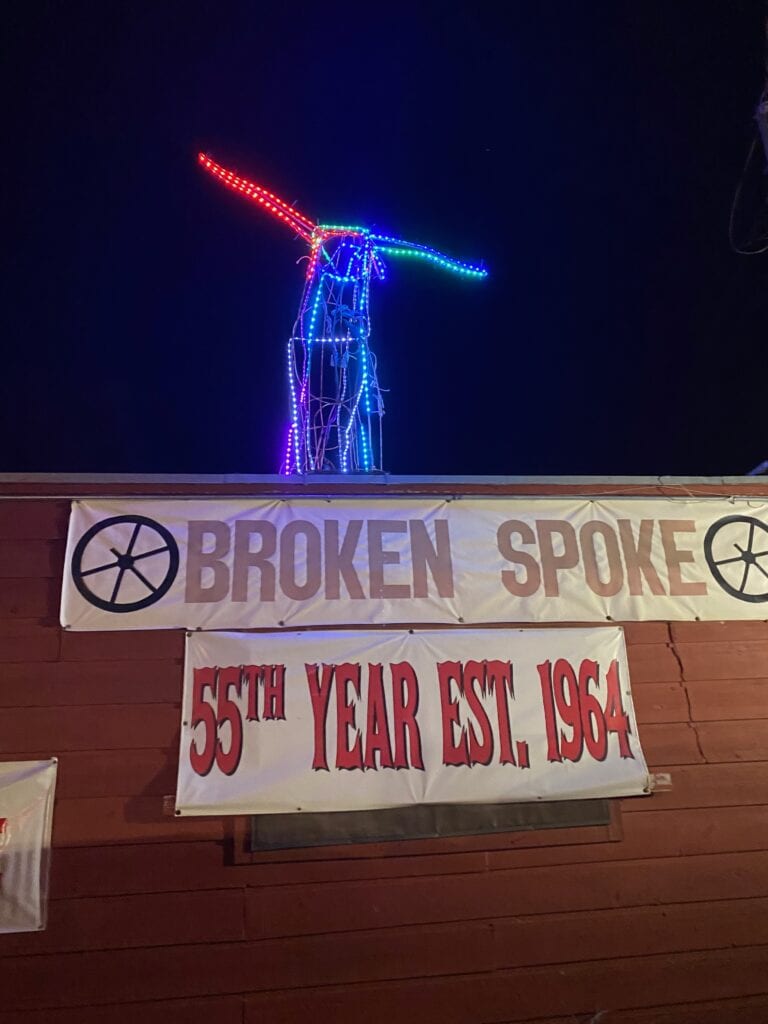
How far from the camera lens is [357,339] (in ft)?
20.5

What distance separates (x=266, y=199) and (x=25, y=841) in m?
5.52

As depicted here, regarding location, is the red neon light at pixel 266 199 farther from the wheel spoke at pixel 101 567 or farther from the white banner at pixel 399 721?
the white banner at pixel 399 721

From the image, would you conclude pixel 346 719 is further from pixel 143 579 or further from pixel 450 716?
pixel 143 579

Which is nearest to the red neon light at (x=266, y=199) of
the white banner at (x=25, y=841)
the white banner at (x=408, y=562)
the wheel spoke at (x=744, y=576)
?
the white banner at (x=408, y=562)

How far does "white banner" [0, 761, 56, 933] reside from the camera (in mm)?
3102

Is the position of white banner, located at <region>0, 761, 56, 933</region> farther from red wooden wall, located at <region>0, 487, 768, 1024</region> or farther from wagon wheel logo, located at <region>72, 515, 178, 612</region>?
wagon wheel logo, located at <region>72, 515, 178, 612</region>

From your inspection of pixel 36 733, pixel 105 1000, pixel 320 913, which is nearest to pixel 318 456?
pixel 36 733

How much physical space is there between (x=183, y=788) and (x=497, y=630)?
5.87ft

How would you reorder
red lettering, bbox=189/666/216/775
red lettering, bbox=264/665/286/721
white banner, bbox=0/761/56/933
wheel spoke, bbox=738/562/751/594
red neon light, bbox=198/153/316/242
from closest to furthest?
white banner, bbox=0/761/56/933, red lettering, bbox=189/666/216/775, red lettering, bbox=264/665/286/721, wheel spoke, bbox=738/562/751/594, red neon light, bbox=198/153/316/242

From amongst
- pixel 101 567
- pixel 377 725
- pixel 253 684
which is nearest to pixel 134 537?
pixel 101 567

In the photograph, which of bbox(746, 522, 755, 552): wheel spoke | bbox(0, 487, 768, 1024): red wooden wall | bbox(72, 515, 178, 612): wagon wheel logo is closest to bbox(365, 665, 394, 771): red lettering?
bbox(0, 487, 768, 1024): red wooden wall

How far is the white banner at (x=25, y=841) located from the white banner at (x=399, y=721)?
64 centimetres

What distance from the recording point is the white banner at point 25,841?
3.10 metres

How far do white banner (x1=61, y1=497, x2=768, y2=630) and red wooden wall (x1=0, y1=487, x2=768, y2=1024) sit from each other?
26cm
